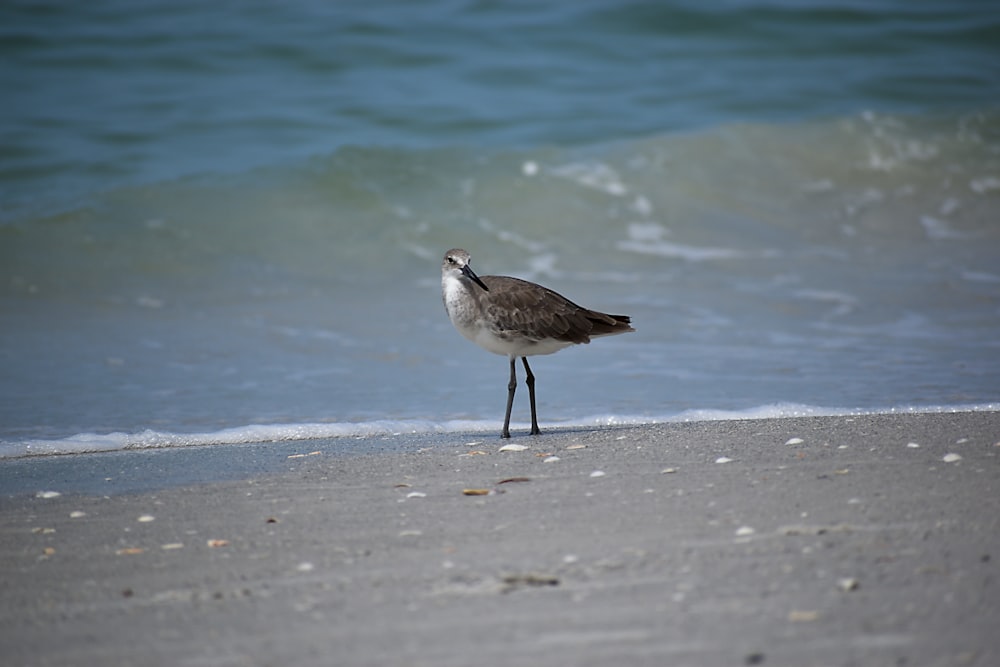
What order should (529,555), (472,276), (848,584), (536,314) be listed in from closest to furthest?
(848,584)
(529,555)
(472,276)
(536,314)

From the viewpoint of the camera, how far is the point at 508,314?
6160 mm

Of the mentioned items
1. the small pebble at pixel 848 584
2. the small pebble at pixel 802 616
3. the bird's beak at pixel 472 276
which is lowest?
the small pebble at pixel 802 616

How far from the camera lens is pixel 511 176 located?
14.7m

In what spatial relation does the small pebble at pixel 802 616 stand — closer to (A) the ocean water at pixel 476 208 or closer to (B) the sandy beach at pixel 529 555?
(B) the sandy beach at pixel 529 555

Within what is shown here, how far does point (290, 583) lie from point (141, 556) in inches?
28.3

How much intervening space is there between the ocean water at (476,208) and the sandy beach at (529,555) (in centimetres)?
153

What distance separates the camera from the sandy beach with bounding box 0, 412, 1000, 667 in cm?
313

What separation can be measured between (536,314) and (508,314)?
7.0 inches

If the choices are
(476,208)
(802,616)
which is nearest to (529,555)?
(802,616)

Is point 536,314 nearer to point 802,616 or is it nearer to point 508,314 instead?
point 508,314

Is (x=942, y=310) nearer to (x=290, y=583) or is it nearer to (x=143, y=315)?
(x=143, y=315)


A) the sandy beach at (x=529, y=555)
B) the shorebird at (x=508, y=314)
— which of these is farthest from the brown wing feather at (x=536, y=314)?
the sandy beach at (x=529, y=555)

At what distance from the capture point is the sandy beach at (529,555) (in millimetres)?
3133

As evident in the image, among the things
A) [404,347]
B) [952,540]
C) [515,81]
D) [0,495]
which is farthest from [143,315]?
[515,81]
